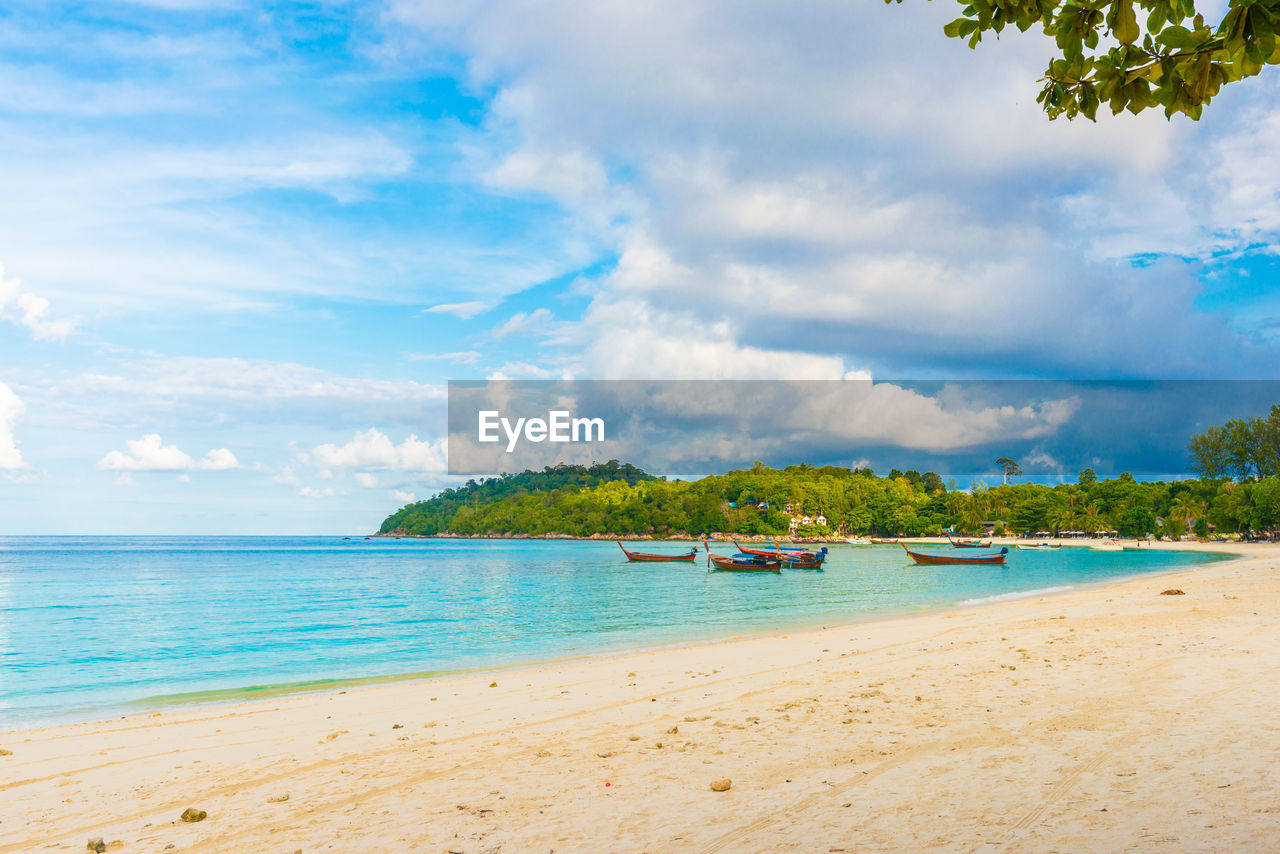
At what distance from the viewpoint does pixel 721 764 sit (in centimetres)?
714

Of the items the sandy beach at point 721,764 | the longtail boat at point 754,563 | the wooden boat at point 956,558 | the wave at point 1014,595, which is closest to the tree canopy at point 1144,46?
the sandy beach at point 721,764

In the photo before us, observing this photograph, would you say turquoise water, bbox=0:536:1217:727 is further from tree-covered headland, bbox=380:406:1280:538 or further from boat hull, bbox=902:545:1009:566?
tree-covered headland, bbox=380:406:1280:538

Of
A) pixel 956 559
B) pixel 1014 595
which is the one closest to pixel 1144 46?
pixel 1014 595

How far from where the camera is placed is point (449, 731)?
9492 mm

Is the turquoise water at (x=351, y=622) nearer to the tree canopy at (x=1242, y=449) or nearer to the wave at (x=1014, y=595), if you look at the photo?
the wave at (x=1014, y=595)

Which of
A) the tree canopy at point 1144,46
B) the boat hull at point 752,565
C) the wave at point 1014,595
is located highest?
the tree canopy at point 1144,46

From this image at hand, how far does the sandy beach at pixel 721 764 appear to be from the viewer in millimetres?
5344

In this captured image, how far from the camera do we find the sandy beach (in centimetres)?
534

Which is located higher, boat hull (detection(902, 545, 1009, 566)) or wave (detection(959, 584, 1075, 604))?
wave (detection(959, 584, 1075, 604))

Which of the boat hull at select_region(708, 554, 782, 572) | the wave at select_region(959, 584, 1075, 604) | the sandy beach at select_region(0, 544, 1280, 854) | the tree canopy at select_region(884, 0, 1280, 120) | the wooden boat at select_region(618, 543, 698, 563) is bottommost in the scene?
the wooden boat at select_region(618, 543, 698, 563)

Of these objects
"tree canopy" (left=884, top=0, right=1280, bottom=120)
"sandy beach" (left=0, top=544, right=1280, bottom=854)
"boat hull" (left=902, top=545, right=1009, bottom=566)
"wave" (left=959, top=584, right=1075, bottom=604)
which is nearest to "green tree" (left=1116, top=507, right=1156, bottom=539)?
"boat hull" (left=902, top=545, right=1009, bottom=566)

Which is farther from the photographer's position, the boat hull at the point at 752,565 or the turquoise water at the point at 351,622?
the boat hull at the point at 752,565

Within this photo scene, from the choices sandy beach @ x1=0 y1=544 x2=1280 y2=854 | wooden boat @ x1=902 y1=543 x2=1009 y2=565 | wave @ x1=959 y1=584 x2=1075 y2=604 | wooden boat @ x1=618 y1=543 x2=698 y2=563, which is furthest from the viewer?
wooden boat @ x1=618 y1=543 x2=698 y2=563

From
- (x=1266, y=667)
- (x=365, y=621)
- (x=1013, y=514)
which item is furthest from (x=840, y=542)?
(x=1266, y=667)
